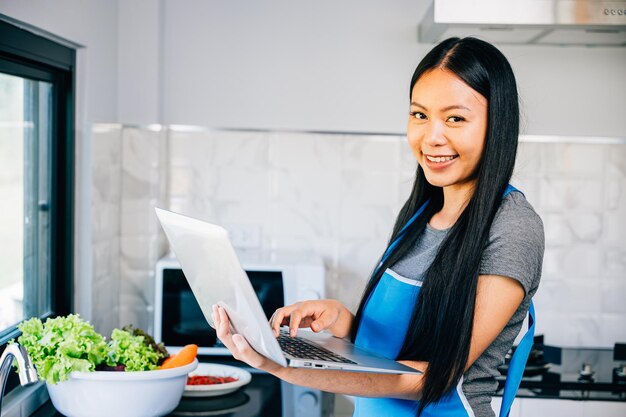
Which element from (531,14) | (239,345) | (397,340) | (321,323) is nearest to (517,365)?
(397,340)

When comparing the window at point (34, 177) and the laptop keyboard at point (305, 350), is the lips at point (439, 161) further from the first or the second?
the window at point (34, 177)

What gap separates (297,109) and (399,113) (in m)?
0.34

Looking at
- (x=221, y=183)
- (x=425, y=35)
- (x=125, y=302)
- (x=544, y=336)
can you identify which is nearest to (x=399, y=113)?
(x=425, y=35)

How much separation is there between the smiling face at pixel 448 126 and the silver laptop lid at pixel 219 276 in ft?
1.31

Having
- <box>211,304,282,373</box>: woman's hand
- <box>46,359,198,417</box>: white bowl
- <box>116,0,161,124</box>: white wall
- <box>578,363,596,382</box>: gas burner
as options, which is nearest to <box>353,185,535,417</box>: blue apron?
<box>211,304,282,373</box>: woman's hand

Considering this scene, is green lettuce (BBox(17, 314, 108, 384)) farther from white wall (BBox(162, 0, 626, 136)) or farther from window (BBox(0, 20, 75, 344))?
white wall (BBox(162, 0, 626, 136))

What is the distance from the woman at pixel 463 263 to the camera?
49.4 inches

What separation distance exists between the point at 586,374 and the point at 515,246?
1.33 meters

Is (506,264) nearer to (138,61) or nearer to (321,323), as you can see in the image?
(321,323)

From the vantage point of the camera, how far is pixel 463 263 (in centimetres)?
130

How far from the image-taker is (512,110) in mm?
1301

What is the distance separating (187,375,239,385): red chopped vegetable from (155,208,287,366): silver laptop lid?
927 mm

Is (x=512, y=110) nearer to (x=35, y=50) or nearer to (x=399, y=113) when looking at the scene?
(x=35, y=50)

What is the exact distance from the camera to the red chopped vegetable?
220cm
